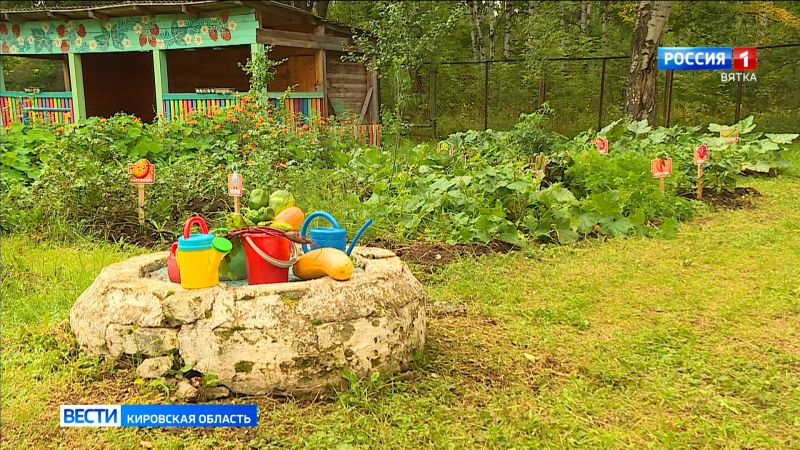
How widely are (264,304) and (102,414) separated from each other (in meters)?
0.74

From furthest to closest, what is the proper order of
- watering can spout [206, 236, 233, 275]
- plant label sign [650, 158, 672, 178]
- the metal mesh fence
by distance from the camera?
the metal mesh fence → plant label sign [650, 158, 672, 178] → watering can spout [206, 236, 233, 275]

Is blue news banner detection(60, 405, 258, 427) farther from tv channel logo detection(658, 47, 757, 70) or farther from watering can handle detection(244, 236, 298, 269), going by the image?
tv channel logo detection(658, 47, 757, 70)

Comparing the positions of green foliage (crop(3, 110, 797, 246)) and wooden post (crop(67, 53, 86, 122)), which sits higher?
wooden post (crop(67, 53, 86, 122))

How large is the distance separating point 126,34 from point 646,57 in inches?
356

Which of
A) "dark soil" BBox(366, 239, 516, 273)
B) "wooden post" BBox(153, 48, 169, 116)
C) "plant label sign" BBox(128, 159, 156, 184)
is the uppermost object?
"wooden post" BBox(153, 48, 169, 116)

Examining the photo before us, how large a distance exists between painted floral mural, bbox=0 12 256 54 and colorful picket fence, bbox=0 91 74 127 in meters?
0.86

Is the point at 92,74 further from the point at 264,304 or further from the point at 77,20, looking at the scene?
the point at 264,304

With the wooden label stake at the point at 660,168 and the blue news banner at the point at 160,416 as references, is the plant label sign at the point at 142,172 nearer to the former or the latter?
the blue news banner at the point at 160,416

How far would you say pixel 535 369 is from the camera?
10.3ft

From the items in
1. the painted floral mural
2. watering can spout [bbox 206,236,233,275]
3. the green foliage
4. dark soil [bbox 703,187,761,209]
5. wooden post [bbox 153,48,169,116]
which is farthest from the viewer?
wooden post [bbox 153,48,169,116]

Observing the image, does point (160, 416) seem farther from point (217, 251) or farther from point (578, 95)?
point (578, 95)

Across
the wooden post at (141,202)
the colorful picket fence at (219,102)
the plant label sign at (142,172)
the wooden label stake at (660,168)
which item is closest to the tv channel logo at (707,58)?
the colorful picket fence at (219,102)

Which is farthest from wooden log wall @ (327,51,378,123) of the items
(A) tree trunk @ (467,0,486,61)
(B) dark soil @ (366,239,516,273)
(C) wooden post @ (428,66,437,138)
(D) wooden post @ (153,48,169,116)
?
(B) dark soil @ (366,239,516,273)

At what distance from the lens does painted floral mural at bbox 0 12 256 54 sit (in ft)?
37.7
